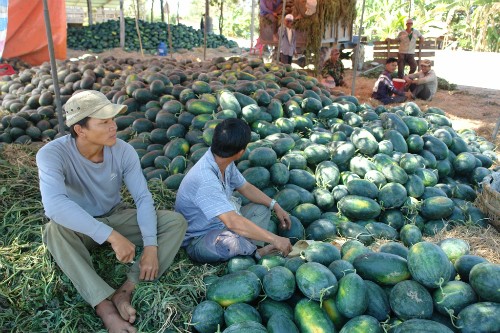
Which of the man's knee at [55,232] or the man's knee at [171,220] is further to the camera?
the man's knee at [171,220]

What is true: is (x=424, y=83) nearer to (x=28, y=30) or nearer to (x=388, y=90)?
(x=388, y=90)

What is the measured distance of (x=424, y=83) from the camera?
9.99 meters

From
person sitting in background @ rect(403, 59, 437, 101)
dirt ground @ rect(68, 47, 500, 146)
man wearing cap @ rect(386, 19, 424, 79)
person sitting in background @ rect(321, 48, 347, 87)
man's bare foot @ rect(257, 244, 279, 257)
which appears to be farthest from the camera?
man wearing cap @ rect(386, 19, 424, 79)

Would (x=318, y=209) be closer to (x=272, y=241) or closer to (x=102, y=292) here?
(x=272, y=241)

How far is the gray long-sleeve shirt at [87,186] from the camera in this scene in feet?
8.02

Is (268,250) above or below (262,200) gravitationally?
below

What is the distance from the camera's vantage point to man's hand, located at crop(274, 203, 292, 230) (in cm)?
338

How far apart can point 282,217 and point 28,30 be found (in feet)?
37.0

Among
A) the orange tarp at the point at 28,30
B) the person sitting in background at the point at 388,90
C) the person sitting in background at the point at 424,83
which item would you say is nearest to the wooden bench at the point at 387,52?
the person sitting in background at the point at 424,83

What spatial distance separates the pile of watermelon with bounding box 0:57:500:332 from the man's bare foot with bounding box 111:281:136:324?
41 centimetres

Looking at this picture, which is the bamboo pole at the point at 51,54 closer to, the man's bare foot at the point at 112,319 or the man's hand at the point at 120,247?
the man's hand at the point at 120,247

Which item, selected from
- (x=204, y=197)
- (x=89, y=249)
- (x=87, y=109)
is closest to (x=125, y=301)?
(x=89, y=249)

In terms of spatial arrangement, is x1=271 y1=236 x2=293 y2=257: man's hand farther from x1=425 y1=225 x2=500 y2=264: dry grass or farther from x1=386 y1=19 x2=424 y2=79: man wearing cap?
x1=386 y1=19 x2=424 y2=79: man wearing cap

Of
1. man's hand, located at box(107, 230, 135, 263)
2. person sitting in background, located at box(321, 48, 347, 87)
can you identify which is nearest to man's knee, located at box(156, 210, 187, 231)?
man's hand, located at box(107, 230, 135, 263)
